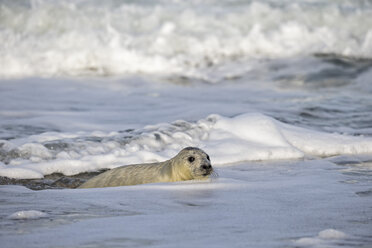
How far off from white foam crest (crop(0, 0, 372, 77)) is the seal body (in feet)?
22.0

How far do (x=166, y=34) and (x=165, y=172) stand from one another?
8.84 metres

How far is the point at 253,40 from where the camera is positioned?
1334 cm

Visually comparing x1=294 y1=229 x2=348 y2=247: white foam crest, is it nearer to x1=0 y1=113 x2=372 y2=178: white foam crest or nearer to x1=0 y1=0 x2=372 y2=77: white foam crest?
x1=0 y1=113 x2=372 y2=178: white foam crest

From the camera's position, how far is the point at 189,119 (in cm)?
742

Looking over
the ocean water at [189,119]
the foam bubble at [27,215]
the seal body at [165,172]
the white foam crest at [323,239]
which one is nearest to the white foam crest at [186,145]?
the ocean water at [189,119]

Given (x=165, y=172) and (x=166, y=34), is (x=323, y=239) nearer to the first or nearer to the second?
(x=165, y=172)

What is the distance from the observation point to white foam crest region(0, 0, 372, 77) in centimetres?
1212

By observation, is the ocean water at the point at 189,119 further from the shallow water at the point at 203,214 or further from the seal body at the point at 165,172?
the seal body at the point at 165,172

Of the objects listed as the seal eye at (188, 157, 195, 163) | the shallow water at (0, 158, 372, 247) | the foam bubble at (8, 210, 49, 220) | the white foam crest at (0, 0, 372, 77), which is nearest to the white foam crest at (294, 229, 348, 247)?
the shallow water at (0, 158, 372, 247)

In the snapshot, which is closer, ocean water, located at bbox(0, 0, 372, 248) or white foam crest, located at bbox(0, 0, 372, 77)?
ocean water, located at bbox(0, 0, 372, 248)

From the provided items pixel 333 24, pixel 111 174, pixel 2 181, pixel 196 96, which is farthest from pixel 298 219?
pixel 333 24

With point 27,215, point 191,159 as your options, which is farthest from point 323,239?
point 191,159

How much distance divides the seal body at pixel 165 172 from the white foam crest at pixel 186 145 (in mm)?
773

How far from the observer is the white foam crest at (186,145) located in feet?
18.5
